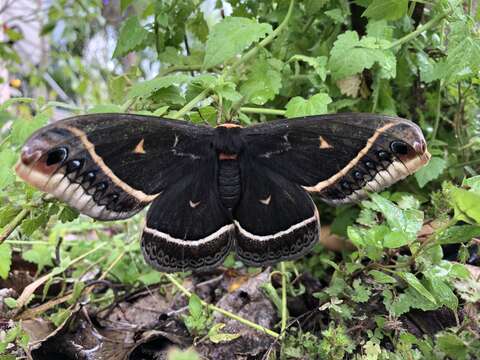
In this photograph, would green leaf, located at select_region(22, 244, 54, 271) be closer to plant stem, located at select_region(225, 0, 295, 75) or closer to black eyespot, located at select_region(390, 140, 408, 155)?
plant stem, located at select_region(225, 0, 295, 75)

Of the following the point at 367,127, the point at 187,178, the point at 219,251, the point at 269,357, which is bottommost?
the point at 269,357

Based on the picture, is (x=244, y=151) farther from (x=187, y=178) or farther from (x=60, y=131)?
(x=60, y=131)

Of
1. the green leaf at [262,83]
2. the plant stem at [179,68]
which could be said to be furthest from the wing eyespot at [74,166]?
the plant stem at [179,68]

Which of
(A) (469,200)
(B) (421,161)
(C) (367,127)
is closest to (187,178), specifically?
(C) (367,127)

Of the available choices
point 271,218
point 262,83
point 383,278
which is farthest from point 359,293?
point 262,83

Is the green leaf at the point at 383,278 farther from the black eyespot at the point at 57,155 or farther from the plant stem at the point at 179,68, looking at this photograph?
the plant stem at the point at 179,68

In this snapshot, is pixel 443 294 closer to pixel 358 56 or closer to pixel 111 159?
pixel 358 56

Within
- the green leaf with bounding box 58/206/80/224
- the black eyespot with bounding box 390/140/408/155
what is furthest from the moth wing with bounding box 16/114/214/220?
the black eyespot with bounding box 390/140/408/155
